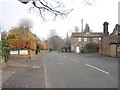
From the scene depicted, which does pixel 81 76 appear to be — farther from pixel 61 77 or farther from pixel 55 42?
pixel 55 42

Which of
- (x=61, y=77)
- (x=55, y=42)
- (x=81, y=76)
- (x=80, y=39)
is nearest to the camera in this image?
(x=61, y=77)

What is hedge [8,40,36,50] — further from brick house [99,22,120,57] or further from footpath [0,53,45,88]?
brick house [99,22,120,57]

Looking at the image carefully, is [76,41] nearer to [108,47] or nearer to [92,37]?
[92,37]

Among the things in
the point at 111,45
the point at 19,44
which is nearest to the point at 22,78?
the point at 19,44

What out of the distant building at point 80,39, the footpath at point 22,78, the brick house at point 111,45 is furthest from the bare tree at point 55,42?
the footpath at point 22,78

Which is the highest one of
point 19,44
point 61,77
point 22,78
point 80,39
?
point 80,39

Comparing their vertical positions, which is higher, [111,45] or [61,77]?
[111,45]

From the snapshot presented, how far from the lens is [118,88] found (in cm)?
609

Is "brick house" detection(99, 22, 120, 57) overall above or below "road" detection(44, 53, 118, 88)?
above

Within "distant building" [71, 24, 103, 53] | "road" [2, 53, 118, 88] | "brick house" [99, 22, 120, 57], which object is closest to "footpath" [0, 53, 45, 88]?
"road" [2, 53, 118, 88]

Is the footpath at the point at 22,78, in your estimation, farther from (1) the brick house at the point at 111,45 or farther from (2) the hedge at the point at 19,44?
(1) the brick house at the point at 111,45

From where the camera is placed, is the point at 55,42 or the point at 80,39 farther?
the point at 55,42

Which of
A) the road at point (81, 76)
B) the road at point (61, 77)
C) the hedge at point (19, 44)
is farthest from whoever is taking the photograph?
the hedge at point (19, 44)

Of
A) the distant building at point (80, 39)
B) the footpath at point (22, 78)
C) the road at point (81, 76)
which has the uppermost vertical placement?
the distant building at point (80, 39)
